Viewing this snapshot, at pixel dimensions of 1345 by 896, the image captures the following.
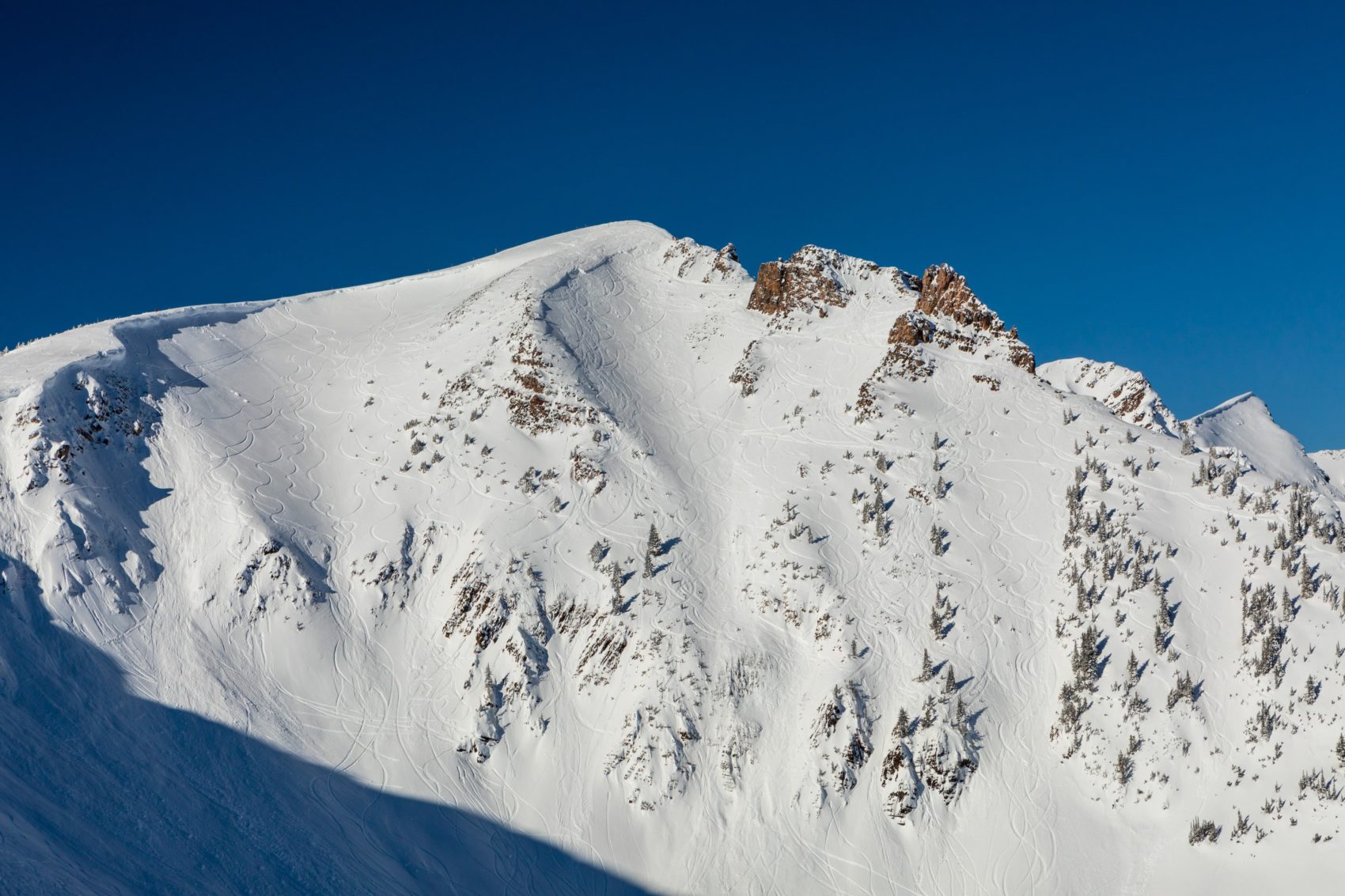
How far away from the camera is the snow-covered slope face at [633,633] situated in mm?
42969

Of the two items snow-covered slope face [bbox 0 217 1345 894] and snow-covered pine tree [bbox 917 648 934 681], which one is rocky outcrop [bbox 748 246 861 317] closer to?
snow-covered slope face [bbox 0 217 1345 894]

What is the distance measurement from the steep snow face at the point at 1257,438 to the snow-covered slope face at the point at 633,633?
63.2 feet

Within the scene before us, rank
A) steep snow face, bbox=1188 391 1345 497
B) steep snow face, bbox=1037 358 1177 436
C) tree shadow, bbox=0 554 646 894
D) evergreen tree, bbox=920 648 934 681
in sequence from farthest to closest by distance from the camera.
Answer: steep snow face, bbox=1188 391 1345 497 → steep snow face, bbox=1037 358 1177 436 → evergreen tree, bbox=920 648 934 681 → tree shadow, bbox=0 554 646 894

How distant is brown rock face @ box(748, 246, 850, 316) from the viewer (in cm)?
7681

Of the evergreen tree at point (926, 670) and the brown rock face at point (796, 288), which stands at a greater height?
the brown rock face at point (796, 288)

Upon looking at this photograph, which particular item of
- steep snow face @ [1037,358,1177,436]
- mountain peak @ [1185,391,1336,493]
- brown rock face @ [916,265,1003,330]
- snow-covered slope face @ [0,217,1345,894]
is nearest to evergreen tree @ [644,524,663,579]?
snow-covered slope face @ [0,217,1345,894]

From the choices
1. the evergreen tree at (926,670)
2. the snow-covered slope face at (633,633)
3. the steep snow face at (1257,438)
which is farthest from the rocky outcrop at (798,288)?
the evergreen tree at (926,670)

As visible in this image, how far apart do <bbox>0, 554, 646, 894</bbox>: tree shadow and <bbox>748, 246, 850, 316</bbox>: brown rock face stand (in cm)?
4702

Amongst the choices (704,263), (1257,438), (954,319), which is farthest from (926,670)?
(1257,438)

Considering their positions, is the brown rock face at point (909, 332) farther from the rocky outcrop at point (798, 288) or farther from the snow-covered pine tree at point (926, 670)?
the snow-covered pine tree at point (926, 670)

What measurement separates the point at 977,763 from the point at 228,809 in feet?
115

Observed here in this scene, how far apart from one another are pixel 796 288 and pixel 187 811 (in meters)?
56.6

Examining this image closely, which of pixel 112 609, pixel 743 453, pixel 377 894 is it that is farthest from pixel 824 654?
pixel 112 609

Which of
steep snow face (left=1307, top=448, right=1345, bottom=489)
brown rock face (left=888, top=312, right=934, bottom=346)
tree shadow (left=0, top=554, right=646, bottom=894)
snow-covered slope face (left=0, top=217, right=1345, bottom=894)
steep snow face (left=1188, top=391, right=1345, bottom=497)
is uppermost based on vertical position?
steep snow face (left=1307, top=448, right=1345, bottom=489)
